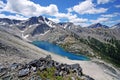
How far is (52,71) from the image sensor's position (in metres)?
58.4

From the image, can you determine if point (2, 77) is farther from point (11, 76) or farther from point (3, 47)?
point (3, 47)

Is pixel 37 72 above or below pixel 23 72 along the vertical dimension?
above

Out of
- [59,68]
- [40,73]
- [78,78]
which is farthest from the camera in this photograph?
[59,68]

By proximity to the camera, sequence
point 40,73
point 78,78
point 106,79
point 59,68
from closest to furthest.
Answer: point 40,73 → point 78,78 → point 59,68 → point 106,79

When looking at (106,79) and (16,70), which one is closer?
(16,70)

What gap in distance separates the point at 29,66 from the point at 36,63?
3466mm

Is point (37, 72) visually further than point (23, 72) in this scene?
No

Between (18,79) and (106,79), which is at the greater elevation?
(18,79)

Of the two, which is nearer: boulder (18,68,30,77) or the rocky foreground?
the rocky foreground

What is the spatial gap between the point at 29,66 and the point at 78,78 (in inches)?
559

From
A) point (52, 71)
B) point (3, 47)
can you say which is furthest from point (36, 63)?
point (3, 47)

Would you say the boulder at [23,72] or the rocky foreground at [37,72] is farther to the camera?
the boulder at [23,72]

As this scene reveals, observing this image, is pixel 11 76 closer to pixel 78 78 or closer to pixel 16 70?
pixel 16 70

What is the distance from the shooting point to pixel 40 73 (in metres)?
55.2
